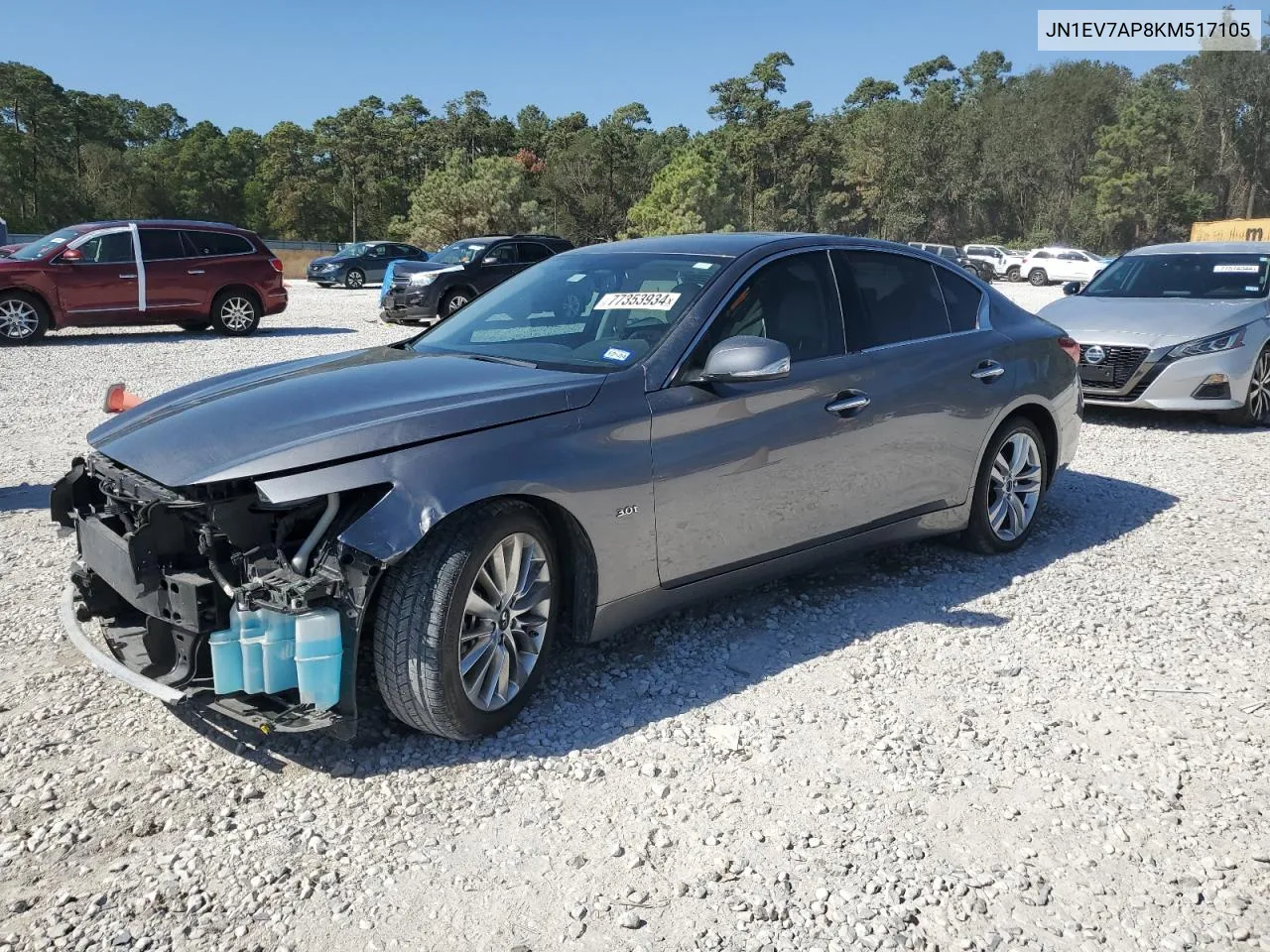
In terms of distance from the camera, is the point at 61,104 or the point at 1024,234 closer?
the point at 61,104

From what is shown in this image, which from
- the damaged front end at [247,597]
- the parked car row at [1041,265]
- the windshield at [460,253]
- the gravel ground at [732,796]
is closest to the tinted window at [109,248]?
the windshield at [460,253]

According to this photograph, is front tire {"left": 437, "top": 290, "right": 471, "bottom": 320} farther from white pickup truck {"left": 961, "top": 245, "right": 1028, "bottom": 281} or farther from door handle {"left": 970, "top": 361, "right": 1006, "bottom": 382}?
white pickup truck {"left": 961, "top": 245, "right": 1028, "bottom": 281}

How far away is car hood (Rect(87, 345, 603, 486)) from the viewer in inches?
126

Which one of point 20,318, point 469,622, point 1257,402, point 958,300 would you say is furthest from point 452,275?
point 469,622

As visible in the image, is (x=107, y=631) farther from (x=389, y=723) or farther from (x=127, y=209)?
(x=127, y=209)

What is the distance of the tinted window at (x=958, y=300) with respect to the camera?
531 centimetres

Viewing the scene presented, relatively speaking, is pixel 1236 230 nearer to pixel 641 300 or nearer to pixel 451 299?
pixel 451 299

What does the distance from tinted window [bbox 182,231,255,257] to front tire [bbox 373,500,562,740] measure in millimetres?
14205

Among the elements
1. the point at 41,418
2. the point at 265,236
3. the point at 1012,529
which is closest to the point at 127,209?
the point at 265,236

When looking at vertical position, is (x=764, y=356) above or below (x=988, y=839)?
above

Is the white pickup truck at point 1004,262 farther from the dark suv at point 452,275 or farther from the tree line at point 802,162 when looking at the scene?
the dark suv at point 452,275

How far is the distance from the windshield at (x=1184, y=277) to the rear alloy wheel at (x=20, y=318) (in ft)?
44.5

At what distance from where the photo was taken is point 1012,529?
565 cm

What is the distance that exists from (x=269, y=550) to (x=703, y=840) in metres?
1.54
